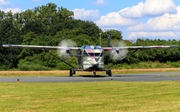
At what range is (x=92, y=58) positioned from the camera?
3797cm

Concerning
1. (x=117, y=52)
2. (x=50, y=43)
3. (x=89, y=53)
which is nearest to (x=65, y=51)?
(x=89, y=53)

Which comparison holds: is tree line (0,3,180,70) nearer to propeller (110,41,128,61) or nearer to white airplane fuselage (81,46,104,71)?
propeller (110,41,128,61)

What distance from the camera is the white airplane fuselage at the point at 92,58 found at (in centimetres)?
3794

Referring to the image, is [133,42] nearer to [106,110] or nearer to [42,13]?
[42,13]

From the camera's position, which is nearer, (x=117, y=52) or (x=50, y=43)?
(x=117, y=52)

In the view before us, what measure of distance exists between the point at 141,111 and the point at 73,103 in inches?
118

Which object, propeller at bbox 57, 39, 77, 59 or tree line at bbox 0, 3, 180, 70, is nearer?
propeller at bbox 57, 39, 77, 59

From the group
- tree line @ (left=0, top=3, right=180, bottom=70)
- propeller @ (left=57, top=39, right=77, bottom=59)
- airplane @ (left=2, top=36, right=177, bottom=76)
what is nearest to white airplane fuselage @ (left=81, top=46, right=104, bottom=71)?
airplane @ (left=2, top=36, right=177, bottom=76)

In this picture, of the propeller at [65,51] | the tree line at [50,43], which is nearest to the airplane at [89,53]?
the propeller at [65,51]

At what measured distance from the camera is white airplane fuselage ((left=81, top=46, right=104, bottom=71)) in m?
37.9

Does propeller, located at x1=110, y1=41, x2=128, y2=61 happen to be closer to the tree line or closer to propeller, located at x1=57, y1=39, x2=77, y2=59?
propeller, located at x1=57, y1=39, x2=77, y2=59

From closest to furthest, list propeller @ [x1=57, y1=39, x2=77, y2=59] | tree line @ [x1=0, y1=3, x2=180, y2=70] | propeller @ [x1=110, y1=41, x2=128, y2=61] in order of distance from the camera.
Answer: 1. propeller @ [x1=57, y1=39, x2=77, y2=59]
2. propeller @ [x1=110, y1=41, x2=128, y2=61]
3. tree line @ [x1=0, y1=3, x2=180, y2=70]

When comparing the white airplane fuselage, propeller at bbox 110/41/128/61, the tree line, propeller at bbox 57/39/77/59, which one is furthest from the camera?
the tree line

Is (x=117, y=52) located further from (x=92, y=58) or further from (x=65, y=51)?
(x=65, y=51)
